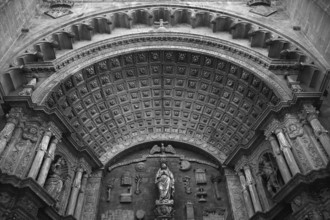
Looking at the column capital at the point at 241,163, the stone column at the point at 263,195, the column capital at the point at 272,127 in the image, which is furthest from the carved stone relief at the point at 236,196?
the column capital at the point at 272,127

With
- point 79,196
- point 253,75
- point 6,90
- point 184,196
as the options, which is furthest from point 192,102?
point 6,90

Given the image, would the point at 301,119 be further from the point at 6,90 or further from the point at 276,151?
the point at 6,90

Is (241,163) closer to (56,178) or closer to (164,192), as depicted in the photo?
(164,192)

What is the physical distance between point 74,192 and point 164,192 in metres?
3.25

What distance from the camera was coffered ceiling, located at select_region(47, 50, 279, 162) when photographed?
1243cm

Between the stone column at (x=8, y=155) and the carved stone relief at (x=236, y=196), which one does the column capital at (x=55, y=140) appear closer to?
the stone column at (x=8, y=155)

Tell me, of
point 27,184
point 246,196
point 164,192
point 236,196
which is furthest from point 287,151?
point 27,184

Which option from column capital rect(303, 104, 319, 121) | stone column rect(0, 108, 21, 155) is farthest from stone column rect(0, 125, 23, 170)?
column capital rect(303, 104, 319, 121)

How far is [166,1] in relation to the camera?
50.1ft

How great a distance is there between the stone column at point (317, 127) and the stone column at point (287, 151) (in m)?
0.92

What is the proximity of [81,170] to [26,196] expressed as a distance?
11.4 ft

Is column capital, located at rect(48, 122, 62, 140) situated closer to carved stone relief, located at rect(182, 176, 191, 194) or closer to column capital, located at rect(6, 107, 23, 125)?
column capital, located at rect(6, 107, 23, 125)

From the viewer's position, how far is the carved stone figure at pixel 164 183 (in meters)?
11.5

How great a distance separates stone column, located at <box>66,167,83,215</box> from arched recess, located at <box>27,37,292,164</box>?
1358mm
